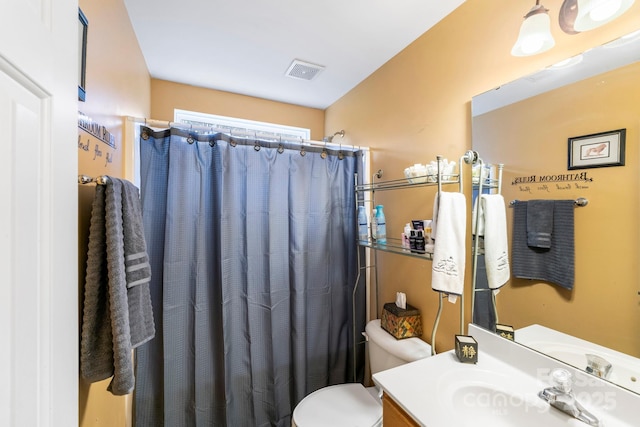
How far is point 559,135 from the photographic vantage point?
92 cm

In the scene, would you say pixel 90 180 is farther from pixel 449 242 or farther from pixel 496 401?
pixel 496 401

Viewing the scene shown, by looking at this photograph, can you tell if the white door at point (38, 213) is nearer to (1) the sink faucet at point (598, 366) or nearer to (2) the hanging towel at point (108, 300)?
(2) the hanging towel at point (108, 300)

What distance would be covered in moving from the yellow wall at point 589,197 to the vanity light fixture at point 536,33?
0.18m

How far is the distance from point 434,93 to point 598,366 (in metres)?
1.30

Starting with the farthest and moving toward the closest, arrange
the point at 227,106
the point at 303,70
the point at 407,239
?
the point at 227,106 < the point at 303,70 < the point at 407,239

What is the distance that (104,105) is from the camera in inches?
40.1

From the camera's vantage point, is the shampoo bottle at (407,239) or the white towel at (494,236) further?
the shampoo bottle at (407,239)

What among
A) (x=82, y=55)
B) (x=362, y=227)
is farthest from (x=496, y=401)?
(x=82, y=55)

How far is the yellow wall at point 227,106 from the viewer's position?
197cm

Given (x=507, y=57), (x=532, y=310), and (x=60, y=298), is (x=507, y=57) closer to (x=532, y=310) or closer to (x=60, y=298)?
(x=532, y=310)

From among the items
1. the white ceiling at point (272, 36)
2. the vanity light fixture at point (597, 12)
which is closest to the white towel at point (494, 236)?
the vanity light fixture at point (597, 12)

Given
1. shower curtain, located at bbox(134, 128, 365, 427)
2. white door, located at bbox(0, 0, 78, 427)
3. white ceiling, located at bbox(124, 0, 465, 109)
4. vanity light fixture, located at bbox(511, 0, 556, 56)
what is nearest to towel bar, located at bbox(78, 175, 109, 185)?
white door, located at bbox(0, 0, 78, 427)

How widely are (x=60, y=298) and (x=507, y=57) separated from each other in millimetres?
1653

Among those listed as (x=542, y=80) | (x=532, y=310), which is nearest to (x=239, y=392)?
(x=532, y=310)
